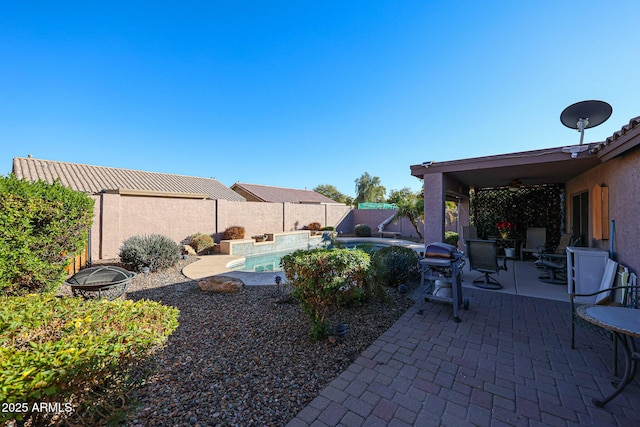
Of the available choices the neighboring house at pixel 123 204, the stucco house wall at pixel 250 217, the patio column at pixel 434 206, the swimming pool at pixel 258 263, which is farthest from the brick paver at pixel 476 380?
the stucco house wall at pixel 250 217

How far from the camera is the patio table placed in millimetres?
2086

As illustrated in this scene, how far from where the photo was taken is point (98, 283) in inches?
171

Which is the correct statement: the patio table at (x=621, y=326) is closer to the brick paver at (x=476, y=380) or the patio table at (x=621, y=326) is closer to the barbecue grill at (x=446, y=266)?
the brick paver at (x=476, y=380)

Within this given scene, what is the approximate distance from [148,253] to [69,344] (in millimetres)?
7077

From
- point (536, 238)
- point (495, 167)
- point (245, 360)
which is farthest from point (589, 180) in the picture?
point (245, 360)

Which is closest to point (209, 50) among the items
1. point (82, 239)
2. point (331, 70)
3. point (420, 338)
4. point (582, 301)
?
point (331, 70)

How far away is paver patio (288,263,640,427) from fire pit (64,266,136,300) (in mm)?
4269

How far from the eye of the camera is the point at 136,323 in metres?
1.87

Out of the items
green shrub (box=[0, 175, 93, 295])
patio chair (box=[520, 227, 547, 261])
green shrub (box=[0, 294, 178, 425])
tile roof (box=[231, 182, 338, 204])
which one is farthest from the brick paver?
tile roof (box=[231, 182, 338, 204])

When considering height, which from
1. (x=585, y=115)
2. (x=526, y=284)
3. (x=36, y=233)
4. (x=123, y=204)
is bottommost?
(x=526, y=284)

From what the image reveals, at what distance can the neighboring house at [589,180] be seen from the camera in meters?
3.78

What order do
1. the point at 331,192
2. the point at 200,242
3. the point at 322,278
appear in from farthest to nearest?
1. the point at 331,192
2. the point at 200,242
3. the point at 322,278

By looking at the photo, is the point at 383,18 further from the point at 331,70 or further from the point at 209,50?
the point at 209,50

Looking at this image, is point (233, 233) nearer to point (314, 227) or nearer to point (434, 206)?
point (314, 227)
